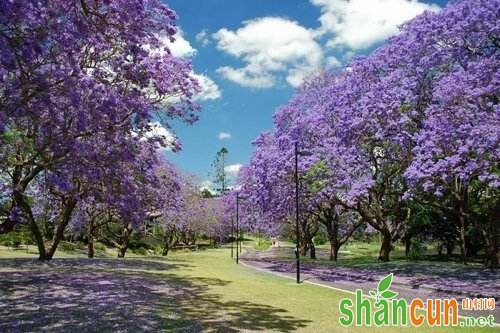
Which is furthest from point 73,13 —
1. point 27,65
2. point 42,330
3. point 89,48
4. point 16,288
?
point 16,288

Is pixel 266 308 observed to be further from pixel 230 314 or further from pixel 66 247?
pixel 66 247

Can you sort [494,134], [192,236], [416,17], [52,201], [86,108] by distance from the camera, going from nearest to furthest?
[86,108] < [494,134] < [416,17] < [52,201] < [192,236]

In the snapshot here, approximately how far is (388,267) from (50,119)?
21.0 m

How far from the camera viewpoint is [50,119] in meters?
14.4

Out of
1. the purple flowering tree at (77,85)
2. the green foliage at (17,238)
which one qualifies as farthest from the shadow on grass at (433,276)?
the green foliage at (17,238)

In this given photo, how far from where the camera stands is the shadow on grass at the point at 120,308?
10.7 metres

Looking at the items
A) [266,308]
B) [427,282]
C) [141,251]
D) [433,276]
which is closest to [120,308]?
[266,308]

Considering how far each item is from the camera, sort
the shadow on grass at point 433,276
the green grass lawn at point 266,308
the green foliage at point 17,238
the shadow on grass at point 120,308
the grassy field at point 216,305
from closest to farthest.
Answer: the shadow on grass at point 120,308 < the grassy field at point 216,305 < the green grass lawn at point 266,308 < the shadow on grass at point 433,276 < the green foliage at point 17,238

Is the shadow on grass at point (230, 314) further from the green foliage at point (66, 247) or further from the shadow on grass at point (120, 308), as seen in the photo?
the green foliage at point (66, 247)

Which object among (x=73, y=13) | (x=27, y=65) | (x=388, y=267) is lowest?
(x=388, y=267)

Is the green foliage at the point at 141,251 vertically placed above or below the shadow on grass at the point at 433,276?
below

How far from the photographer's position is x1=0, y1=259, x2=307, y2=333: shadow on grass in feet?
35.0

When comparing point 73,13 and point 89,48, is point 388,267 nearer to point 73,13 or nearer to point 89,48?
point 89,48

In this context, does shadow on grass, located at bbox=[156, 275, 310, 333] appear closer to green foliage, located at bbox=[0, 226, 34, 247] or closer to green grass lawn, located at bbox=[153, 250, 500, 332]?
green grass lawn, located at bbox=[153, 250, 500, 332]
